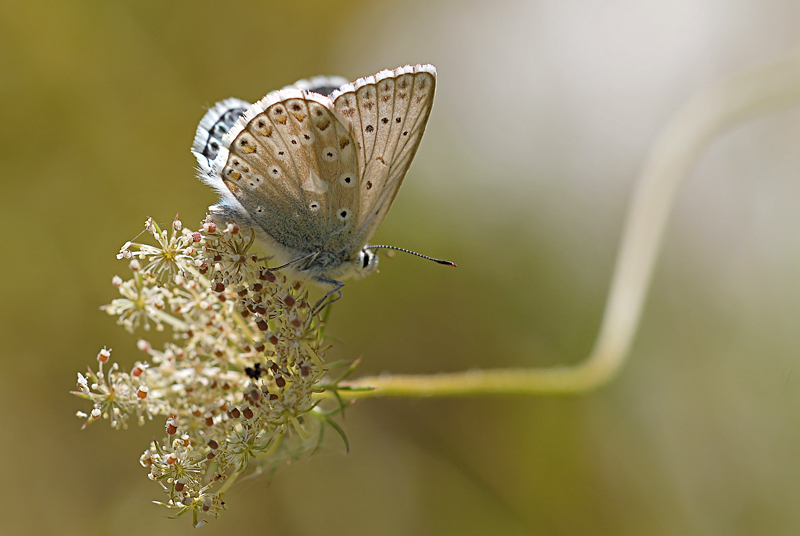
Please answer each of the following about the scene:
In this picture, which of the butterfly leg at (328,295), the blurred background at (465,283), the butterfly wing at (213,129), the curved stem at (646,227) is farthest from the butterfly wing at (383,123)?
the blurred background at (465,283)

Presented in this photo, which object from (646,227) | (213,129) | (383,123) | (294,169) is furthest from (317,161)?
(646,227)

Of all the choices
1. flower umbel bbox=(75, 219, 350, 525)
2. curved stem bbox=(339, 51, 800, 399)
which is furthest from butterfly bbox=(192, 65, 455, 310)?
curved stem bbox=(339, 51, 800, 399)

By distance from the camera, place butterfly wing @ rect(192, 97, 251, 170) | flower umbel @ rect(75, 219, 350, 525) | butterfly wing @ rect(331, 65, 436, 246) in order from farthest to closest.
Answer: butterfly wing @ rect(192, 97, 251, 170) → butterfly wing @ rect(331, 65, 436, 246) → flower umbel @ rect(75, 219, 350, 525)

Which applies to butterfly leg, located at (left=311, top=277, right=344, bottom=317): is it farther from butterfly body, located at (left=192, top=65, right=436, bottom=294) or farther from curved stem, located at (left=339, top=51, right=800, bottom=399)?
curved stem, located at (left=339, top=51, right=800, bottom=399)

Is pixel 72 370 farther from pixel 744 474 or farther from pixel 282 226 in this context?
pixel 744 474

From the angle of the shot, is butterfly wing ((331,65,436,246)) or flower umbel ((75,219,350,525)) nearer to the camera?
flower umbel ((75,219,350,525))

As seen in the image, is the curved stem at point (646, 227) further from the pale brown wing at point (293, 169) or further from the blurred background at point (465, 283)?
the blurred background at point (465, 283)

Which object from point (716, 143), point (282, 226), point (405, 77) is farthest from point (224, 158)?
point (716, 143)
